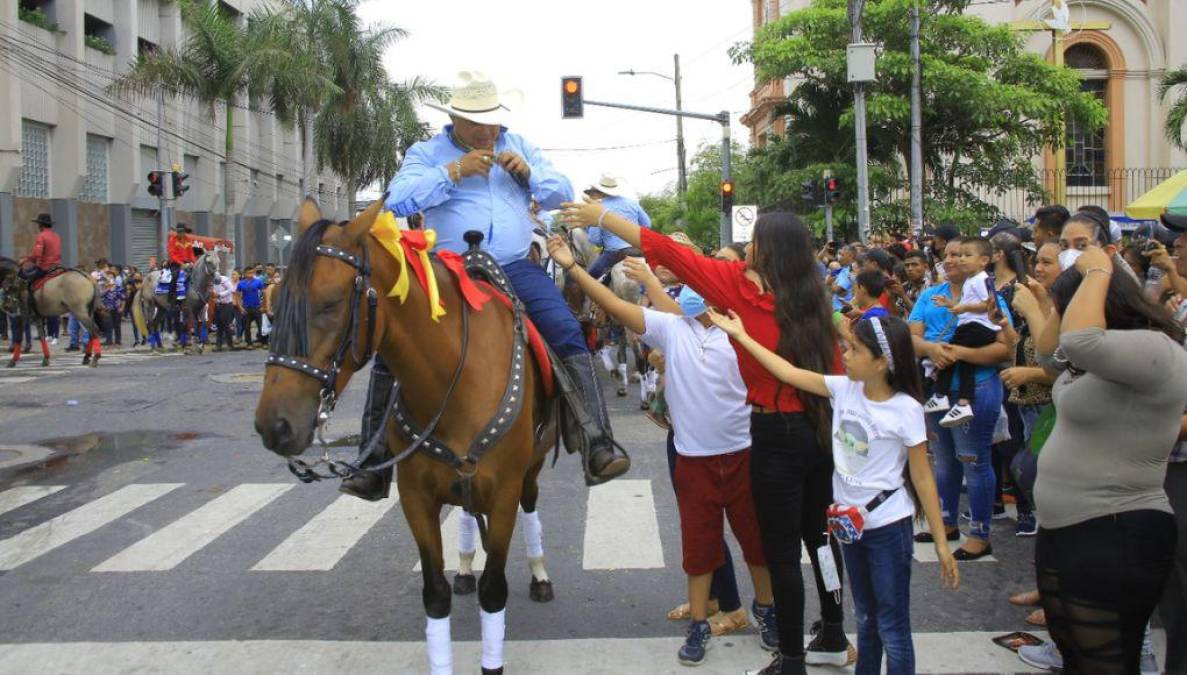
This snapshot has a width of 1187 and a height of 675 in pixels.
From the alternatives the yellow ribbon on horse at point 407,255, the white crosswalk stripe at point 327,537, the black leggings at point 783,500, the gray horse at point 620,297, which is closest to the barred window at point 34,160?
the gray horse at point 620,297

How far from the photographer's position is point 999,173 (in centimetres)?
2811

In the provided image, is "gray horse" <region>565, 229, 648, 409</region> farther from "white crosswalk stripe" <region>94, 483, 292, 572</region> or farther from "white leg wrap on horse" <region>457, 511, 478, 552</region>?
"white crosswalk stripe" <region>94, 483, 292, 572</region>

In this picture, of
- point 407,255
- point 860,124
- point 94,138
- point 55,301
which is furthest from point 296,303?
point 94,138

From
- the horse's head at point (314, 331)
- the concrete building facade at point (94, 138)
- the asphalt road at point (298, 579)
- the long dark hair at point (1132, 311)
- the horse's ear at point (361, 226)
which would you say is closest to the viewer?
the horse's head at point (314, 331)

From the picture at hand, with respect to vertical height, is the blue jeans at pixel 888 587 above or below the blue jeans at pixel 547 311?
below

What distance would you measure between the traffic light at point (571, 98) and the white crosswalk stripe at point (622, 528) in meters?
16.8

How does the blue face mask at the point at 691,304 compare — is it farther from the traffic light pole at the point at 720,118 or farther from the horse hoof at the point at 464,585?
the traffic light pole at the point at 720,118

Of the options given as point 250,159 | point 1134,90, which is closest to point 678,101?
point 1134,90

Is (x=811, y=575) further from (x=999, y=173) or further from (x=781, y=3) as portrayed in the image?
(x=781, y=3)

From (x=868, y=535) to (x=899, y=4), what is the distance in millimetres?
24371

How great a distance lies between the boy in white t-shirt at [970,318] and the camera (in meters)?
6.75

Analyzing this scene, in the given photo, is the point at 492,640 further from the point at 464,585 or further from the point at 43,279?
the point at 43,279

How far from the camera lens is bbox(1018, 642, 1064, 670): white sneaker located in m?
5.01

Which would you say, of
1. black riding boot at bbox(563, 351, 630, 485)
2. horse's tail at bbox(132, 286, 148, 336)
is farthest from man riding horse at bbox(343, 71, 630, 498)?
horse's tail at bbox(132, 286, 148, 336)
